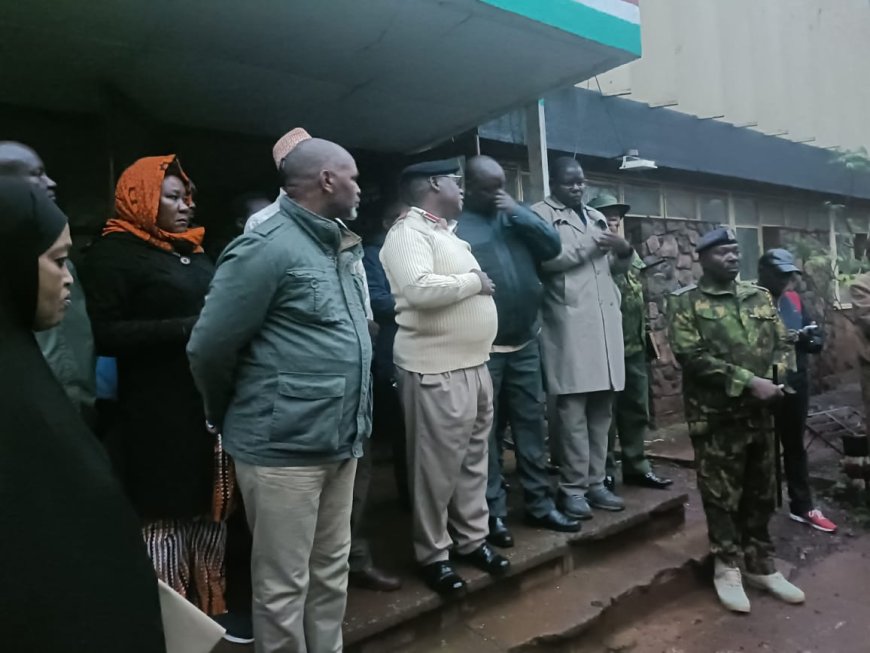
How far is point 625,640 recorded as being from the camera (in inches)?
127

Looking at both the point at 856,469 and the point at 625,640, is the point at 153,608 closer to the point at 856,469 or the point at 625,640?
the point at 625,640

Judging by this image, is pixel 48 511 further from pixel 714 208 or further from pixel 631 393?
pixel 714 208

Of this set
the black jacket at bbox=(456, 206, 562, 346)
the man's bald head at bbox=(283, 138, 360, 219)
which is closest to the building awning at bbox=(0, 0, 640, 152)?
the black jacket at bbox=(456, 206, 562, 346)

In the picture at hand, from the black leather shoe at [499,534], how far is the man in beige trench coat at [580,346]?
494 mm

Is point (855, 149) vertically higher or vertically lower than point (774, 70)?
lower

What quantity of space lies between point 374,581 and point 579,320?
1.75 m

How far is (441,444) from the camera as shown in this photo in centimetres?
289

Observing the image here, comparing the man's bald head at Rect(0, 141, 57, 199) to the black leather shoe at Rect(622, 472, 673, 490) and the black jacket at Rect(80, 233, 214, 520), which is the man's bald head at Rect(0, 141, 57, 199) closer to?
the black jacket at Rect(80, 233, 214, 520)

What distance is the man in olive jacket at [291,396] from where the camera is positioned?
2078mm

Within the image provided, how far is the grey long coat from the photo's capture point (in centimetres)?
366

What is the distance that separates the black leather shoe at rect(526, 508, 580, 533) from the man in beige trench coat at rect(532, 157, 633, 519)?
123 mm

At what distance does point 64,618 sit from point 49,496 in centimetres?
21

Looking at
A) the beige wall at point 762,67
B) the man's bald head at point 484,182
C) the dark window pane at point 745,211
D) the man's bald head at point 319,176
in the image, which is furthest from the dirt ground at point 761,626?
the dark window pane at point 745,211

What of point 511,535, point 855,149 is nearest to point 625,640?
point 511,535
